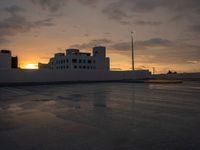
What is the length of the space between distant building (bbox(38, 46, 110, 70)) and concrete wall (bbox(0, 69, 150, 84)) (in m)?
52.1

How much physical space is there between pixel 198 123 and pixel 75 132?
11.7 ft

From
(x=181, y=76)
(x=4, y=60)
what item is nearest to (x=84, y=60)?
(x=4, y=60)

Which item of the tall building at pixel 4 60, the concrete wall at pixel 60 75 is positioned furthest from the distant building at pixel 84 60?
the concrete wall at pixel 60 75

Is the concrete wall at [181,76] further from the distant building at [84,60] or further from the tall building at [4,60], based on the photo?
the distant building at [84,60]

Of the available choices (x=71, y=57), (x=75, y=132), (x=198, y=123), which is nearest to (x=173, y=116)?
(x=198, y=123)

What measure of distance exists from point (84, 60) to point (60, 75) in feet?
206

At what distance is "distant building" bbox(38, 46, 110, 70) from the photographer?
103 meters

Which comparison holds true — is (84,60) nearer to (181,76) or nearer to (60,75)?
(181,76)

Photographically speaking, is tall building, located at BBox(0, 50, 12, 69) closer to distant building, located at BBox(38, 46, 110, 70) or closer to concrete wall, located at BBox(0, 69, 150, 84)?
concrete wall, located at BBox(0, 69, 150, 84)

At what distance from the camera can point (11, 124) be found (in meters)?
6.76

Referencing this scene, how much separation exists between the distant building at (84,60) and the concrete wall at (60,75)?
52.1m

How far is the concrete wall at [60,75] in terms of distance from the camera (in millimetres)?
37859

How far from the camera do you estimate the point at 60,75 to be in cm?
4334

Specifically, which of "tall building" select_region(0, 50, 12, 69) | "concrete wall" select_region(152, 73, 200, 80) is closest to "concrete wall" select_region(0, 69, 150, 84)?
"concrete wall" select_region(152, 73, 200, 80)
